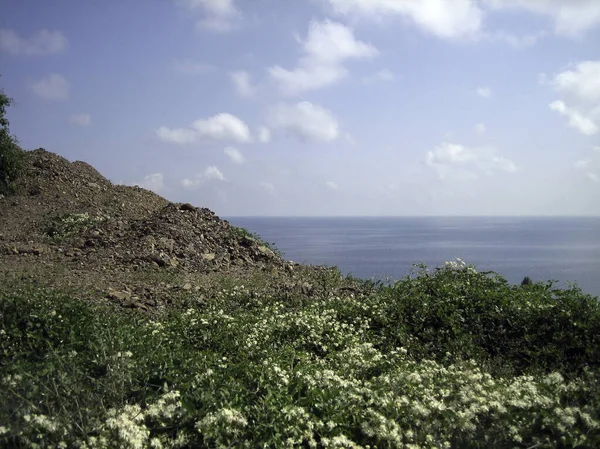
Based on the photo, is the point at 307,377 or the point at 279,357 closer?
the point at 307,377

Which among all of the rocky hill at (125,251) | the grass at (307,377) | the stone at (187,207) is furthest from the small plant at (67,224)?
the grass at (307,377)

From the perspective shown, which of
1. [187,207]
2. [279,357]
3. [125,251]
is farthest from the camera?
[187,207]

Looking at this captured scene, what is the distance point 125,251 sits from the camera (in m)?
13.8

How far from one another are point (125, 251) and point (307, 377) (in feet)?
32.0

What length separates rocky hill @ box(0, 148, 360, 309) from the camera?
10.8 m

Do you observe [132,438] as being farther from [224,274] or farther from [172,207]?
[172,207]

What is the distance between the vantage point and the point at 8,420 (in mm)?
4168

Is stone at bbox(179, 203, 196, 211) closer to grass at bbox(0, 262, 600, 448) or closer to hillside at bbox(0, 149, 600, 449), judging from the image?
hillside at bbox(0, 149, 600, 449)

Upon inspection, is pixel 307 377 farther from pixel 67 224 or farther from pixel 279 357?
pixel 67 224

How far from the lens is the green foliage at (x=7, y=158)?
A: 22266 mm

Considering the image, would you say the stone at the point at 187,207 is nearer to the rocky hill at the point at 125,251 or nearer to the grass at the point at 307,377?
the rocky hill at the point at 125,251

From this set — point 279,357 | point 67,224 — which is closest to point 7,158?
point 67,224

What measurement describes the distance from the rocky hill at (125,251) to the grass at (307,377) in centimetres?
227

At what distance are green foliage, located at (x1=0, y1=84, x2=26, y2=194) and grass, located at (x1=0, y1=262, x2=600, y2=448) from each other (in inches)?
638
